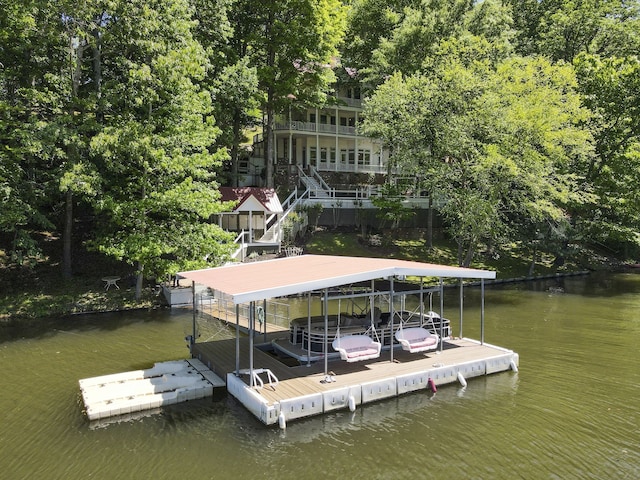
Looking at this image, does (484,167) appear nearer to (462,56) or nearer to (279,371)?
(462,56)

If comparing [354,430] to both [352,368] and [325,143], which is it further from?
[325,143]

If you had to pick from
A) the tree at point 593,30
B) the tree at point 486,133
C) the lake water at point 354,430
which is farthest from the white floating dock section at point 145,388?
the tree at point 593,30

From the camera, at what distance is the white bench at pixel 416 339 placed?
47.6 feet

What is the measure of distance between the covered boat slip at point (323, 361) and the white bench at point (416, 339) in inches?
3.6

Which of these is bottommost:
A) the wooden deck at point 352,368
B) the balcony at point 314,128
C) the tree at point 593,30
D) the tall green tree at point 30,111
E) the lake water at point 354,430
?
the lake water at point 354,430

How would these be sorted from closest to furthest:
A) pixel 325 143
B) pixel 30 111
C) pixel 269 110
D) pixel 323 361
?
1. pixel 323 361
2. pixel 30 111
3. pixel 269 110
4. pixel 325 143

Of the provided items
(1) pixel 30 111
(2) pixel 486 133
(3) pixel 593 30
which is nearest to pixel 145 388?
(1) pixel 30 111

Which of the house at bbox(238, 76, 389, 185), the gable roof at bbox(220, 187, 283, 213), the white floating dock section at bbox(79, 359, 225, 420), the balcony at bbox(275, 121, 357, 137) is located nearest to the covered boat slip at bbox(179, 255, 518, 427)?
the white floating dock section at bbox(79, 359, 225, 420)

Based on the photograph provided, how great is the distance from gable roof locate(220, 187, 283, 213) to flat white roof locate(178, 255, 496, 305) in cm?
1522

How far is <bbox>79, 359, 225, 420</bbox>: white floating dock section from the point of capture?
11820 mm

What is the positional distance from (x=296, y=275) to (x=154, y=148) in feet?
40.1

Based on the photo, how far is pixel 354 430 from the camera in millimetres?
11164

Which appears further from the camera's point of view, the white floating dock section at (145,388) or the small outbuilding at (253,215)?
the small outbuilding at (253,215)

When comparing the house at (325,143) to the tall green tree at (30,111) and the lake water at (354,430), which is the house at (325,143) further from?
the lake water at (354,430)
